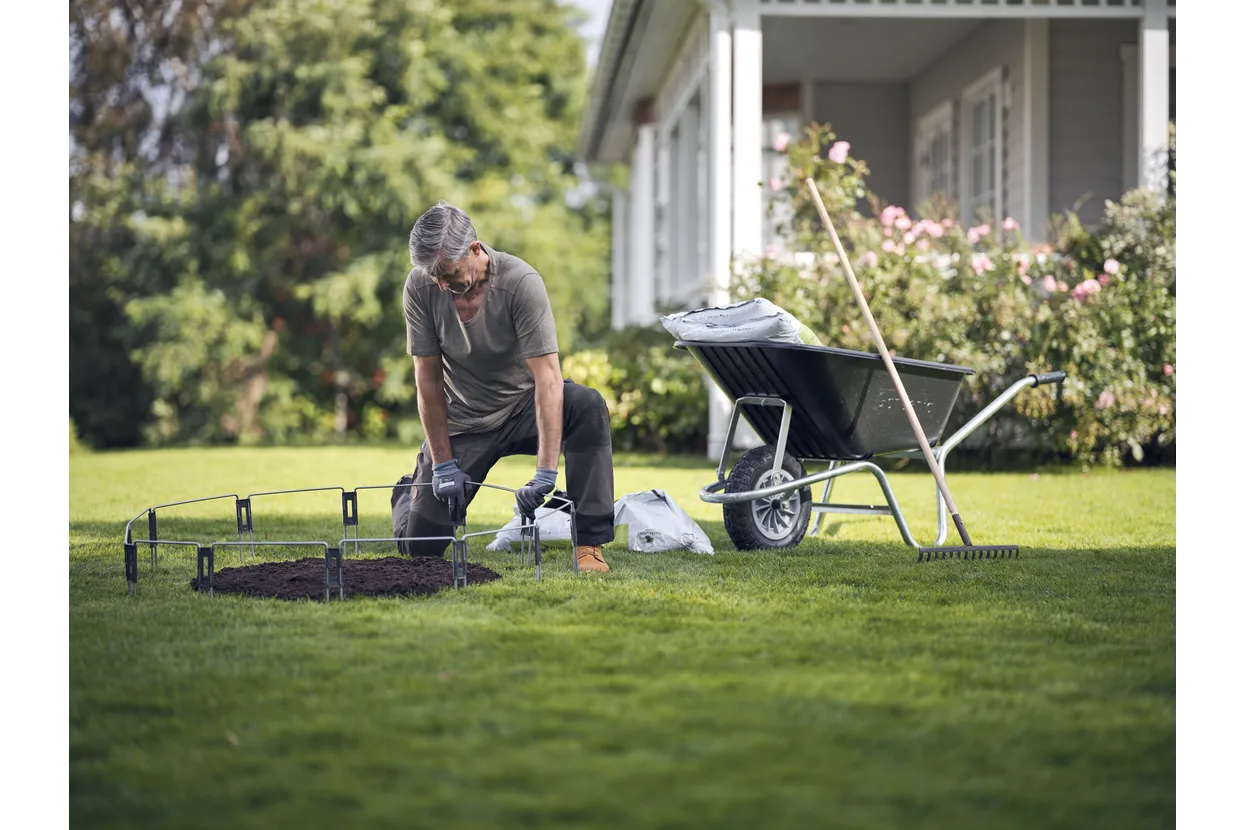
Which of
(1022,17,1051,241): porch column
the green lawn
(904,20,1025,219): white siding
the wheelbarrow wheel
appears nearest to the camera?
the green lawn

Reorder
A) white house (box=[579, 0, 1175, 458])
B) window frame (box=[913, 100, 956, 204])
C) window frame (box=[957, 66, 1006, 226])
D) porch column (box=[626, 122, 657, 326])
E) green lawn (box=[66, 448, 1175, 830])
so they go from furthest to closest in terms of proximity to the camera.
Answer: porch column (box=[626, 122, 657, 326]) → window frame (box=[913, 100, 956, 204]) → window frame (box=[957, 66, 1006, 226]) → white house (box=[579, 0, 1175, 458]) → green lawn (box=[66, 448, 1175, 830])

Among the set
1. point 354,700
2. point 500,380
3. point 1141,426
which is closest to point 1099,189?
point 1141,426

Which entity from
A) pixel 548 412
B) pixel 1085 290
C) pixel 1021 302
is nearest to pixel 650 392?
pixel 1021 302

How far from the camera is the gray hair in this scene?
424 centimetres

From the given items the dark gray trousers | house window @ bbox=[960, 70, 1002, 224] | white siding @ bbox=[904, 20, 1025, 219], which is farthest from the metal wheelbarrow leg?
house window @ bbox=[960, 70, 1002, 224]

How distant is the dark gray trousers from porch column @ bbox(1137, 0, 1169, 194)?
5.50m

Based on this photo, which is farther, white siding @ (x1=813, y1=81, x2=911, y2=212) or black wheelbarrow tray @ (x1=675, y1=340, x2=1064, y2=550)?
white siding @ (x1=813, y1=81, x2=911, y2=212)

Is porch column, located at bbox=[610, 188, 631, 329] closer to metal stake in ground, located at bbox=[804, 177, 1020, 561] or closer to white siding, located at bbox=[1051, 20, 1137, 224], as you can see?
white siding, located at bbox=[1051, 20, 1137, 224]

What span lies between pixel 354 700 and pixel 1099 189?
8.93 m

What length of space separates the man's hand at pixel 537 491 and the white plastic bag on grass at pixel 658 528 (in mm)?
839

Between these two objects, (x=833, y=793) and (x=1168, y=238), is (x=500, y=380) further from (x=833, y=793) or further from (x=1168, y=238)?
(x=1168, y=238)

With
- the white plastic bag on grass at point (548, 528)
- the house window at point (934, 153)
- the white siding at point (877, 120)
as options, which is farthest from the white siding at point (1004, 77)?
the white plastic bag on grass at point (548, 528)

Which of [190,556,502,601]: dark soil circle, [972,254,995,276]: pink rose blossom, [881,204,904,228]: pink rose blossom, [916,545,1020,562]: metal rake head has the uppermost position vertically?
[881,204,904,228]: pink rose blossom
